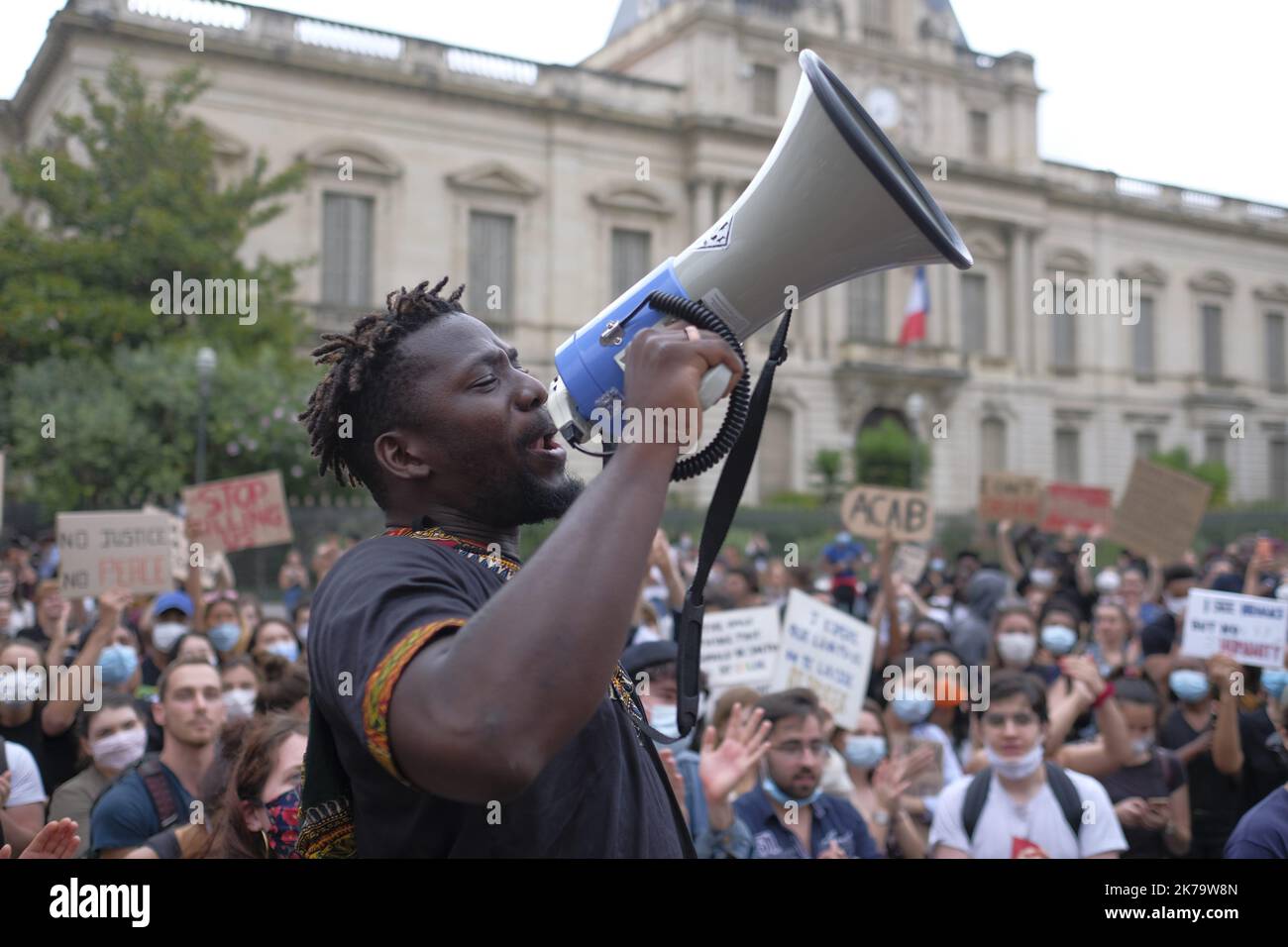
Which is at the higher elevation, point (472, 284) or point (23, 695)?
point (472, 284)

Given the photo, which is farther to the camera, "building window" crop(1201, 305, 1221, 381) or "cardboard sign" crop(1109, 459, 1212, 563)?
"building window" crop(1201, 305, 1221, 381)

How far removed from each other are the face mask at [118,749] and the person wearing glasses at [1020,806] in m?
3.03

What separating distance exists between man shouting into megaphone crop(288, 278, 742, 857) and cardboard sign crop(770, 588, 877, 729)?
15.4 feet

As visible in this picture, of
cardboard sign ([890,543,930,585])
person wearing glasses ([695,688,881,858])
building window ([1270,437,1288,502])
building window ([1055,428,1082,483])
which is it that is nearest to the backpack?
person wearing glasses ([695,688,881,858])

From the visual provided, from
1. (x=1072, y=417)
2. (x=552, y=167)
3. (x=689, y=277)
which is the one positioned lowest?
(x=689, y=277)

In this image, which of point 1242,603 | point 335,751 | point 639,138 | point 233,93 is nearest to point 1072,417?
point 639,138

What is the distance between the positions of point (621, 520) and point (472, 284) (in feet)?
89.6

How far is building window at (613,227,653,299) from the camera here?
30.5m

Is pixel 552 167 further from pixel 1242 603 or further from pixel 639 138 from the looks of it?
pixel 1242 603

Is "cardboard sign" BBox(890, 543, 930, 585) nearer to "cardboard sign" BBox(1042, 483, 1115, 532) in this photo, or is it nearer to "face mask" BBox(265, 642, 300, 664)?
"cardboard sign" BBox(1042, 483, 1115, 532)

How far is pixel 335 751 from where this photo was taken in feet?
5.71

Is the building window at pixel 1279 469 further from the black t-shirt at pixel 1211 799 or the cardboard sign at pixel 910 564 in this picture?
the black t-shirt at pixel 1211 799

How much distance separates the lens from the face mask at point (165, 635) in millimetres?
7137

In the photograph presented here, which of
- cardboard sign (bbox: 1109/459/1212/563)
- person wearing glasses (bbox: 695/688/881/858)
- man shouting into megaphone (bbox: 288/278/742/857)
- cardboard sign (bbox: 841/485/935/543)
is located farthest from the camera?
cardboard sign (bbox: 1109/459/1212/563)
